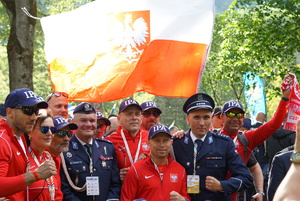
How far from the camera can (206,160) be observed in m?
6.62

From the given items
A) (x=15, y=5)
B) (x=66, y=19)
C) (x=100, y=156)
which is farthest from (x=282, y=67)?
(x=100, y=156)

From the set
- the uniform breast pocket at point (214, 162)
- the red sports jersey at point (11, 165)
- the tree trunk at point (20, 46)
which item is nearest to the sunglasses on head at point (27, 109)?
the red sports jersey at point (11, 165)

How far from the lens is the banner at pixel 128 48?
8.25 m

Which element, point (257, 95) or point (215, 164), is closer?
point (215, 164)

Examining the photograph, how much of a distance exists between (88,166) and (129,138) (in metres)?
0.87

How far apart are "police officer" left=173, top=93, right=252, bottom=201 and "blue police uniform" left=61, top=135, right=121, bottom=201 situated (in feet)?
2.81

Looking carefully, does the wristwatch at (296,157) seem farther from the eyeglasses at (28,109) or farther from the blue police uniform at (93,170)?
the blue police uniform at (93,170)

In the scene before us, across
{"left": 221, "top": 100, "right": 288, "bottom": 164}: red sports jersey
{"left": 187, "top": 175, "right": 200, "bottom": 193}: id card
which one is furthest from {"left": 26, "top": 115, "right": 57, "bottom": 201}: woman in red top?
{"left": 221, "top": 100, "right": 288, "bottom": 164}: red sports jersey

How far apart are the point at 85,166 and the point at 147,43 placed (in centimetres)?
275

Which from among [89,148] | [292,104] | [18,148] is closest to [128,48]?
[89,148]

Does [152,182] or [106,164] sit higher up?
[106,164]

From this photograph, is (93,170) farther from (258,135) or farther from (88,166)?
(258,135)

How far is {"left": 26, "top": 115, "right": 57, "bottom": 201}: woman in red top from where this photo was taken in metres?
5.79

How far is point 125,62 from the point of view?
27.7ft
